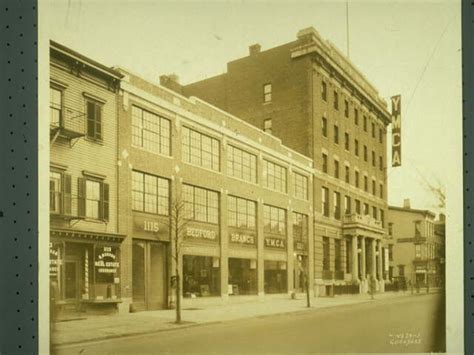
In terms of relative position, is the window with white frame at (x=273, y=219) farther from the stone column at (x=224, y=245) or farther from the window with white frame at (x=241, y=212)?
the stone column at (x=224, y=245)

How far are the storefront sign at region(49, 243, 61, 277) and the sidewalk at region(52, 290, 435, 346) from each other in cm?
31

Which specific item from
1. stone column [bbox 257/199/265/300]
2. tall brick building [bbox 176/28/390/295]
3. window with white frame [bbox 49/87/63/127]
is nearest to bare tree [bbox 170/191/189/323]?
stone column [bbox 257/199/265/300]

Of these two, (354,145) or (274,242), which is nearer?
(274,242)

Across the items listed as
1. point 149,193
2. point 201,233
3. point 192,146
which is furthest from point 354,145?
point 149,193

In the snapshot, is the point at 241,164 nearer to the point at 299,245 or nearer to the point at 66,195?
A: the point at 299,245

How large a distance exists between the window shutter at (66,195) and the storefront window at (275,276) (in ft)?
4.72

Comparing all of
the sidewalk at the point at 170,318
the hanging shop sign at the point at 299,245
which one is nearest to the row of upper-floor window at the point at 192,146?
the hanging shop sign at the point at 299,245

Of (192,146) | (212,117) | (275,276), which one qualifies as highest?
(212,117)

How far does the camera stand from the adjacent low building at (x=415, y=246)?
3.77 metres

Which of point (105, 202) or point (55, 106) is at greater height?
point (55, 106)

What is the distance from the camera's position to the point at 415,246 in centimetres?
397

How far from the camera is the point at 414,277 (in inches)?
155

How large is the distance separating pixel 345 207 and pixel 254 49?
4.47ft

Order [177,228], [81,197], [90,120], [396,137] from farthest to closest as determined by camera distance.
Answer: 1. [396,137]
2. [177,228]
3. [90,120]
4. [81,197]
